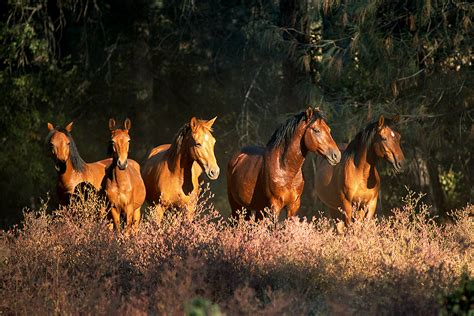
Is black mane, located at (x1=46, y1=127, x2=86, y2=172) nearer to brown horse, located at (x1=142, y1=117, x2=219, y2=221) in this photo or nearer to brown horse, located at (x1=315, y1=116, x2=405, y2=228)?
brown horse, located at (x1=142, y1=117, x2=219, y2=221)

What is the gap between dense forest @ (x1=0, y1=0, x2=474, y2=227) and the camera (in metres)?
17.1

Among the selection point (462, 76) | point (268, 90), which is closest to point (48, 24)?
point (268, 90)

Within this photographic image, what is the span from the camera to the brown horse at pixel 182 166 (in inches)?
478

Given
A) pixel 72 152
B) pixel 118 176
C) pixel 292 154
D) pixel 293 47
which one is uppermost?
pixel 293 47

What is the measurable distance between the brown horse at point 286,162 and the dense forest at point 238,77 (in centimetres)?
409

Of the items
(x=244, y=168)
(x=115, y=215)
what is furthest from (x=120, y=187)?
(x=244, y=168)

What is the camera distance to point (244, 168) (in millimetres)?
13008

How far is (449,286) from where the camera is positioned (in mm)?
7879

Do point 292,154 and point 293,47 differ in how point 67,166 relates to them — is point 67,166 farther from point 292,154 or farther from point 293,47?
point 293,47

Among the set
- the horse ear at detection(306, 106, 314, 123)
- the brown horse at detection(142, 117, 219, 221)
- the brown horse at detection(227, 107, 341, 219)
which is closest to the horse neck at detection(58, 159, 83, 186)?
the brown horse at detection(142, 117, 219, 221)

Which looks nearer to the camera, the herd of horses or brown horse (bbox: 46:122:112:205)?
the herd of horses

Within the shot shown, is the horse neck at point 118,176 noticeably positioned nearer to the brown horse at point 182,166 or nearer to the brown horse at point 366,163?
the brown horse at point 182,166

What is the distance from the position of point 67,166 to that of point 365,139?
3744 millimetres

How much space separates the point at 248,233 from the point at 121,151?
298cm
